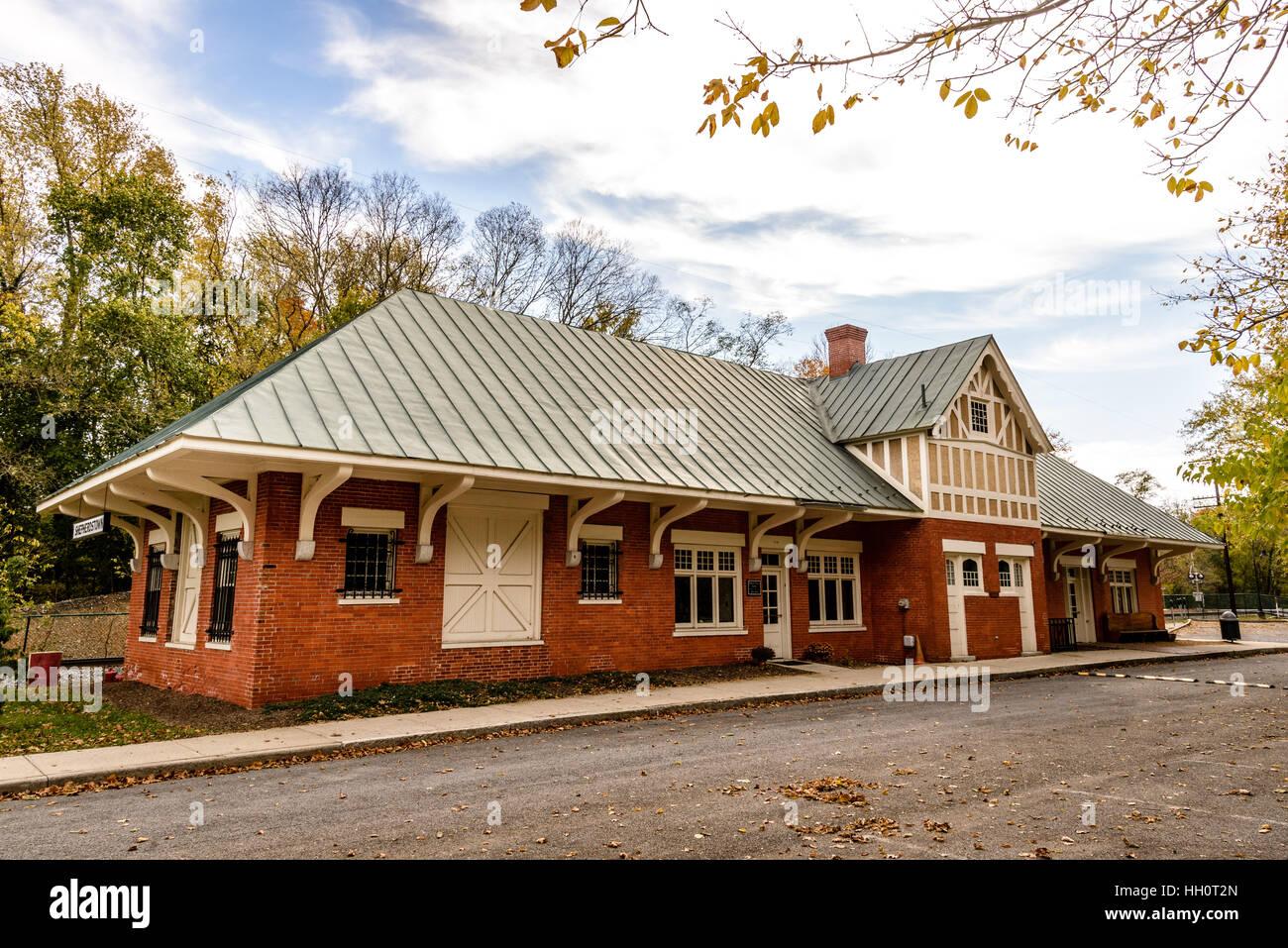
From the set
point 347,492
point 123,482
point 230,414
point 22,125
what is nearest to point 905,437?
point 347,492

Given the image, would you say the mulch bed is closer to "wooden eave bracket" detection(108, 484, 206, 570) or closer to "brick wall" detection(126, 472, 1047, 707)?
"brick wall" detection(126, 472, 1047, 707)

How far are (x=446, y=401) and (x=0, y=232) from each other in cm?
2088

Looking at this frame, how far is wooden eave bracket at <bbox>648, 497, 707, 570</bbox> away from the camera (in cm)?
1606

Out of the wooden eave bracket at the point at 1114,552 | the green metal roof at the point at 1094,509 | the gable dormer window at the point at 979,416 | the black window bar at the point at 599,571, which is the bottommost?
the black window bar at the point at 599,571

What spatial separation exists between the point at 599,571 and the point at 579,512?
152 centimetres

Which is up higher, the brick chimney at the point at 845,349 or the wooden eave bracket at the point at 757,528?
the brick chimney at the point at 845,349

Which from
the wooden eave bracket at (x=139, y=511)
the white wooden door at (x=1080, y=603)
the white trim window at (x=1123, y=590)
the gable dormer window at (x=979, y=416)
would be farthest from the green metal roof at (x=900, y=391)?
the wooden eave bracket at (x=139, y=511)

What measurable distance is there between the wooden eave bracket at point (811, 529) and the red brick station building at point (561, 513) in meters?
0.07

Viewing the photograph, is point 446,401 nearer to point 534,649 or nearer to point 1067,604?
point 534,649

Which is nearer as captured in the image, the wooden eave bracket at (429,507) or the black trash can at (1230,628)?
the wooden eave bracket at (429,507)

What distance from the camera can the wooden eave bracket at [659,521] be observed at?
16062mm

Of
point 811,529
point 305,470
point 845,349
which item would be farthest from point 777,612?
point 305,470

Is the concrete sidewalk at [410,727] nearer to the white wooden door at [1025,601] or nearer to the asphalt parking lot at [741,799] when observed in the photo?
the asphalt parking lot at [741,799]

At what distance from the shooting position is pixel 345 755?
379 inches
